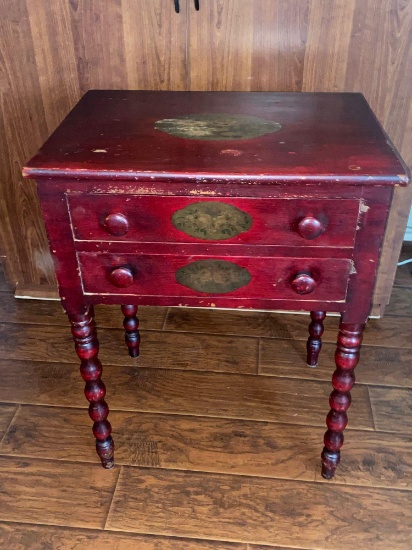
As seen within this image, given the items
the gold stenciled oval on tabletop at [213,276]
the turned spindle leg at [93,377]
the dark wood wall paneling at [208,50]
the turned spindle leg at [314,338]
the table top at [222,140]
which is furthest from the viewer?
the turned spindle leg at [314,338]

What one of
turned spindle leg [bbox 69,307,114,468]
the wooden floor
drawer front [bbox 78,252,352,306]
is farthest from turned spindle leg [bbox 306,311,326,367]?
turned spindle leg [bbox 69,307,114,468]

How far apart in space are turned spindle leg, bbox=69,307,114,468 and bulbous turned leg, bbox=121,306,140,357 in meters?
0.35

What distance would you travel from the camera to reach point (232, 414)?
1476mm

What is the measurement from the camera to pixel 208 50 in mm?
1416

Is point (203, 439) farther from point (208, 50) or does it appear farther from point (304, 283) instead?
point (208, 50)

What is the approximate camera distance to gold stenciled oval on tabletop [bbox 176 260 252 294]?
3.37 ft

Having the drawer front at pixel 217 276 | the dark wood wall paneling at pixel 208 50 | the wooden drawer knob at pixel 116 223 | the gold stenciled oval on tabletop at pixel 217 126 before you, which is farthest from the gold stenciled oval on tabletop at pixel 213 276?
the dark wood wall paneling at pixel 208 50

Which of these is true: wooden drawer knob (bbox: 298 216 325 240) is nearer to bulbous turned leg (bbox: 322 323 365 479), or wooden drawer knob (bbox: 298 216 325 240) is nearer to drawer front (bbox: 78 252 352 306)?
drawer front (bbox: 78 252 352 306)

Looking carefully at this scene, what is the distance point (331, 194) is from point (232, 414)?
74 cm

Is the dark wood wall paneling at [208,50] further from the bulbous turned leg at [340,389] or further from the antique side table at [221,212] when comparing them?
the bulbous turned leg at [340,389]

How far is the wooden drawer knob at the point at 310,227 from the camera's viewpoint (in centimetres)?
95

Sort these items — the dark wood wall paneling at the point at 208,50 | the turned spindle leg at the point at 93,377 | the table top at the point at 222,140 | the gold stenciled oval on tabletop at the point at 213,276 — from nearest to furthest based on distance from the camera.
→ the table top at the point at 222,140
the gold stenciled oval on tabletop at the point at 213,276
the turned spindle leg at the point at 93,377
the dark wood wall paneling at the point at 208,50

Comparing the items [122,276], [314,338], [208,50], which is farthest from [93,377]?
[208,50]

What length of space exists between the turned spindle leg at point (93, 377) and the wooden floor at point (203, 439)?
3.0 inches
